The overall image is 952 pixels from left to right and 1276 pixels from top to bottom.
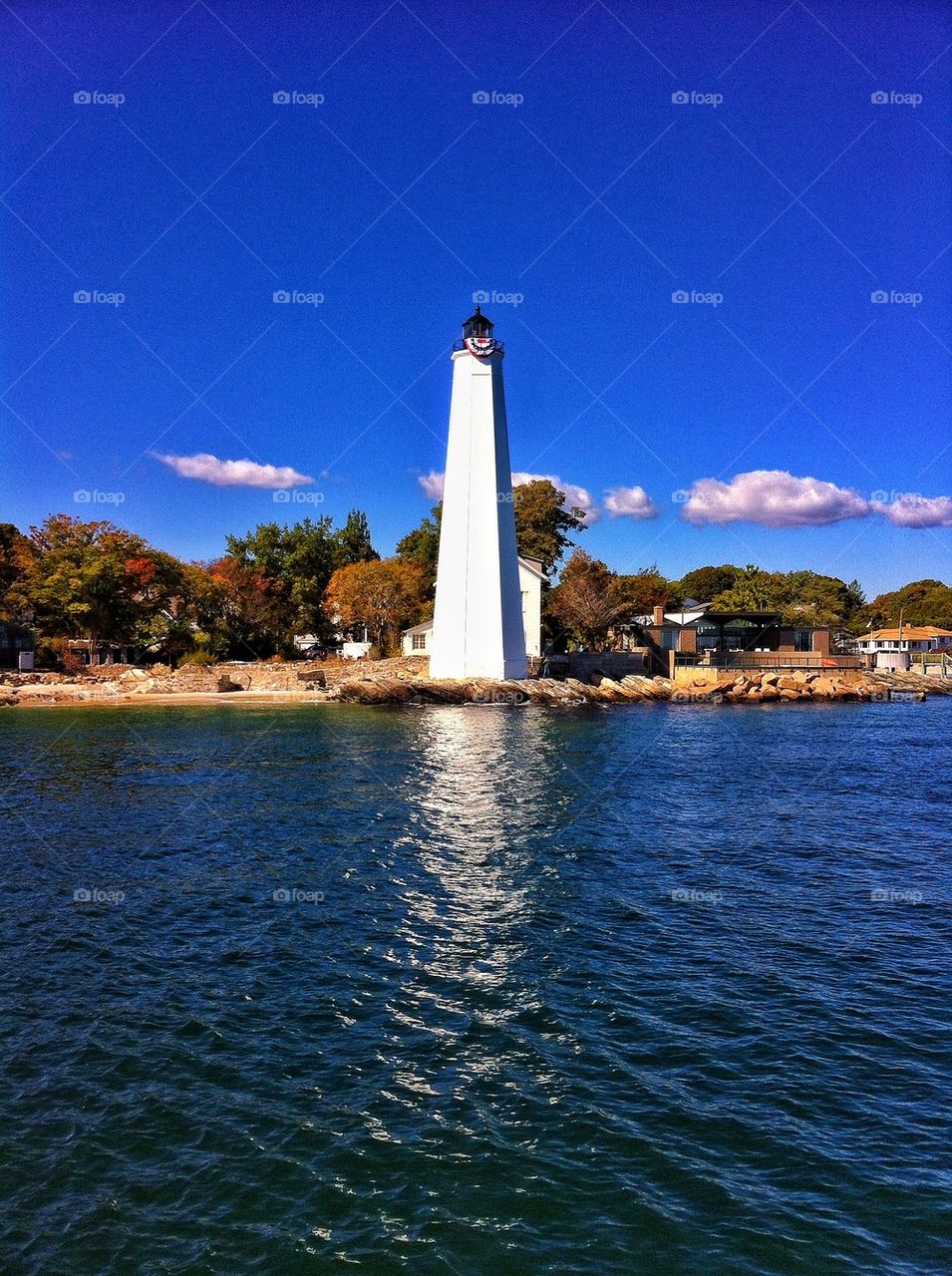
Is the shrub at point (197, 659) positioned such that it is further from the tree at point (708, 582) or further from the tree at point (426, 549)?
the tree at point (708, 582)

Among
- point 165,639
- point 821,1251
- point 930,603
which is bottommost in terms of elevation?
point 821,1251

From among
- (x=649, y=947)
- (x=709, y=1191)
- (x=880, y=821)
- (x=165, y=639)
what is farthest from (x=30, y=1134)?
(x=165, y=639)

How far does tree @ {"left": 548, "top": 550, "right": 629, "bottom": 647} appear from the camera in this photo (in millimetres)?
65688

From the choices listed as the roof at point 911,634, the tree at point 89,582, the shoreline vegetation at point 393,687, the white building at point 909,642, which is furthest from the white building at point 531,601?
the roof at point 911,634

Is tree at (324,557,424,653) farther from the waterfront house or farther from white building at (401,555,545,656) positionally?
the waterfront house

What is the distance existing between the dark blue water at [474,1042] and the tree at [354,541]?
59628 millimetres

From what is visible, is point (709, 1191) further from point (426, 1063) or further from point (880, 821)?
point (880, 821)

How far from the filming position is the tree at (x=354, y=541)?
3150 inches

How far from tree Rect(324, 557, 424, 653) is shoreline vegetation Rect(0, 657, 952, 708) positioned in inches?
214

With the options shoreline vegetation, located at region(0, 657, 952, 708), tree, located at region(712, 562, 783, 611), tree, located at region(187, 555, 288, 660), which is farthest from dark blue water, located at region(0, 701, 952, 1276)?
tree, located at region(712, 562, 783, 611)

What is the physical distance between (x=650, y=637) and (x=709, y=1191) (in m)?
63.6

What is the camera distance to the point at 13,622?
58.2m

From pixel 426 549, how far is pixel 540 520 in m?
11.3

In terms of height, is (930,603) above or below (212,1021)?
above
